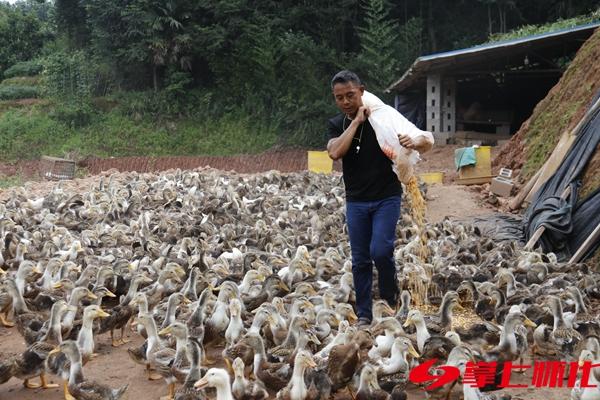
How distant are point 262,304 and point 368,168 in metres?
1.79

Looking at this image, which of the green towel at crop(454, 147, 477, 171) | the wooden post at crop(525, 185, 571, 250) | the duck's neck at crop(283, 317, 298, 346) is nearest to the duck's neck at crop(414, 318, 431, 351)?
the duck's neck at crop(283, 317, 298, 346)

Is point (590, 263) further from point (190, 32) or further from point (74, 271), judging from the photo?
point (190, 32)

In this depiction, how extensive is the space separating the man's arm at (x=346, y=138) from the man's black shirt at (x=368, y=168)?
0.14 m

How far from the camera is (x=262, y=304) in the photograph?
21.3 feet

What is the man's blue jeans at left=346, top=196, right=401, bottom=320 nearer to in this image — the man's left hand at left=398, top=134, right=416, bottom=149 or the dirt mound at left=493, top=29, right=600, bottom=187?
the man's left hand at left=398, top=134, right=416, bottom=149

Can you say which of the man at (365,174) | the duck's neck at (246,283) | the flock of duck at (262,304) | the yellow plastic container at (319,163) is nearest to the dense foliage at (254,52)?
the yellow plastic container at (319,163)

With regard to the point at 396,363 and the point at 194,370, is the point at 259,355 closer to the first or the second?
the point at 194,370

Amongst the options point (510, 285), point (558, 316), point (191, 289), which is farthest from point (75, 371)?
point (510, 285)

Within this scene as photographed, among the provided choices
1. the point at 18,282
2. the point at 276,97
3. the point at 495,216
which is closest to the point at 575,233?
the point at 495,216

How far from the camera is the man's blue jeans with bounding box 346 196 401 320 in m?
5.64

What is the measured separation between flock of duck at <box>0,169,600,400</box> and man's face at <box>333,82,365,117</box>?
178cm

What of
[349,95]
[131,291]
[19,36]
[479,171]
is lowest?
[131,291]

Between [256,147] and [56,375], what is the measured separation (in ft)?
76.1

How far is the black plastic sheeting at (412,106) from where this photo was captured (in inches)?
949
